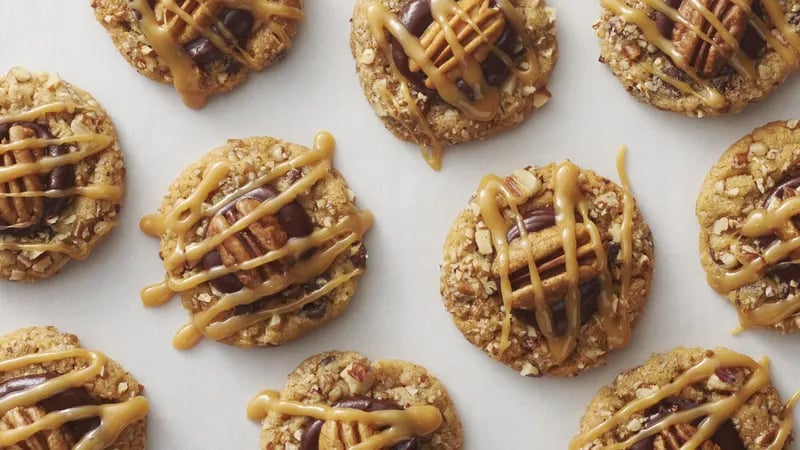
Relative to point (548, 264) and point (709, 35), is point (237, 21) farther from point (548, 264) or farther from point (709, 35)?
point (709, 35)

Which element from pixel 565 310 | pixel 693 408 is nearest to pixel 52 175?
pixel 565 310

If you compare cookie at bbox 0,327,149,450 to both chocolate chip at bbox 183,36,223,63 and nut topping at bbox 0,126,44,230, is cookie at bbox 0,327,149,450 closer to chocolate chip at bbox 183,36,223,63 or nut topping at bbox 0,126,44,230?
nut topping at bbox 0,126,44,230

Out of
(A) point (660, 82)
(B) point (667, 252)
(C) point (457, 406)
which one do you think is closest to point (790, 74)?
(A) point (660, 82)

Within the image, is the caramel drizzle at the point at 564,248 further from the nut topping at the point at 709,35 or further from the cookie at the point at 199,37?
the cookie at the point at 199,37

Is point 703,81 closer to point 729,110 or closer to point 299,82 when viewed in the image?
→ point 729,110

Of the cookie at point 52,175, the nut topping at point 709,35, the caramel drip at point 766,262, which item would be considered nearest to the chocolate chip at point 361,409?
the cookie at point 52,175

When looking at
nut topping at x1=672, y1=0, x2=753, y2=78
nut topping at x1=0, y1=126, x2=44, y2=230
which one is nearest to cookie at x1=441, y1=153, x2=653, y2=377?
nut topping at x1=672, y1=0, x2=753, y2=78
